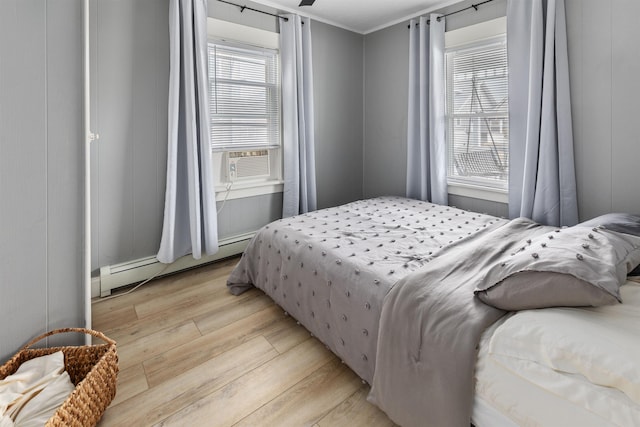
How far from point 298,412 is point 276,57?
316cm

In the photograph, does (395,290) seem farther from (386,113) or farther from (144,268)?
(386,113)

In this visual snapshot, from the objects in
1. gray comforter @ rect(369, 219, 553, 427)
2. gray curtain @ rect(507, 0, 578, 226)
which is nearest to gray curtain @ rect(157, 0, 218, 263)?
gray comforter @ rect(369, 219, 553, 427)

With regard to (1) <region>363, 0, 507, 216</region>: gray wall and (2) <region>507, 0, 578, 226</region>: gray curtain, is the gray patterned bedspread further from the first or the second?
(1) <region>363, 0, 507, 216</region>: gray wall

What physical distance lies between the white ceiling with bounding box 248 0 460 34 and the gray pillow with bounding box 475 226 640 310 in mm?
2752

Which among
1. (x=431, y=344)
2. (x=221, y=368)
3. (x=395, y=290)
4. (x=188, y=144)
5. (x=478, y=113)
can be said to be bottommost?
(x=221, y=368)

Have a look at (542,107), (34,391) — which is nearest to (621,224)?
(542,107)

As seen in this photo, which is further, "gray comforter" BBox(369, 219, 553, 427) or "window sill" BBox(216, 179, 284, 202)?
"window sill" BBox(216, 179, 284, 202)

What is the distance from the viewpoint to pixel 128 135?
2590 millimetres

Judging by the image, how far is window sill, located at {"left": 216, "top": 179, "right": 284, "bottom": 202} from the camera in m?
3.16

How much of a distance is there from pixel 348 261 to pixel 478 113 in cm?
223

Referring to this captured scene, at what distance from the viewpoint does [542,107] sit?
250 cm

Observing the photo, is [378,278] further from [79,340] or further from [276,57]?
[276,57]

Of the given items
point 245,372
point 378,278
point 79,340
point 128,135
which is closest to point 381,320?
point 378,278

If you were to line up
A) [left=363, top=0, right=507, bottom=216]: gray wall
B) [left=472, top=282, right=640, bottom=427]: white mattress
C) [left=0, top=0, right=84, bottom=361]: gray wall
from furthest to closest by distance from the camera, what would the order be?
[left=363, top=0, right=507, bottom=216]: gray wall
[left=0, top=0, right=84, bottom=361]: gray wall
[left=472, top=282, right=640, bottom=427]: white mattress
